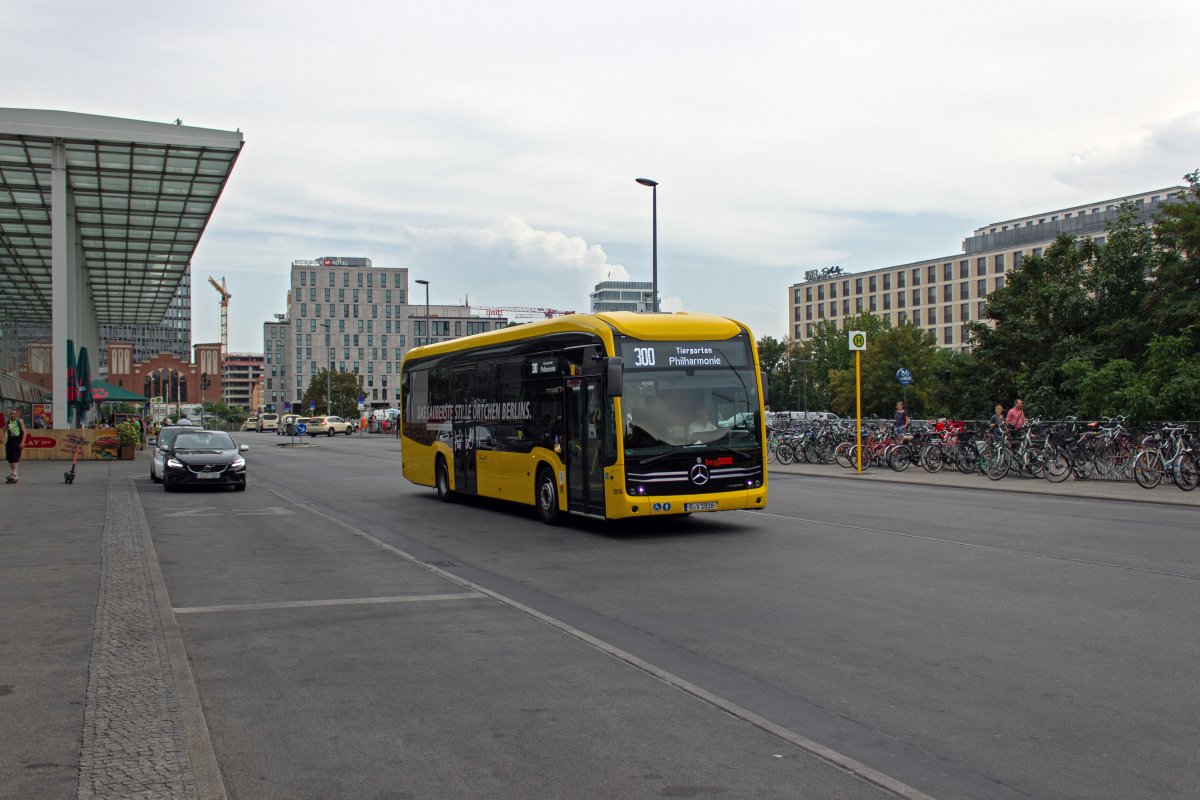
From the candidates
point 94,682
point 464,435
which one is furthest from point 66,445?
point 94,682

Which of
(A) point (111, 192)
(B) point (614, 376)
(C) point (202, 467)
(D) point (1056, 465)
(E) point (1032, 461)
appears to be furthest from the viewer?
(A) point (111, 192)

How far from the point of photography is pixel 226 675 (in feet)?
20.9

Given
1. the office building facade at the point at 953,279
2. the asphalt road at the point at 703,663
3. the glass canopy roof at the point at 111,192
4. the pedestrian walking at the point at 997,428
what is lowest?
the asphalt road at the point at 703,663

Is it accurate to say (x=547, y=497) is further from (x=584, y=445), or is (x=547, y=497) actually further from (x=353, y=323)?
(x=353, y=323)

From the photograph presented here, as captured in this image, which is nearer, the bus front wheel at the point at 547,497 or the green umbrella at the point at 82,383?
the bus front wheel at the point at 547,497

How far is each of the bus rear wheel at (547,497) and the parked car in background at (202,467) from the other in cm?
989

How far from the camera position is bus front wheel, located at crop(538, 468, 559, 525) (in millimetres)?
14711

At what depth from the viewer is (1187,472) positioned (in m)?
19.2

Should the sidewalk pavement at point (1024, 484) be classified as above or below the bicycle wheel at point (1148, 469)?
below

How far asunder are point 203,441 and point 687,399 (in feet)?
47.1

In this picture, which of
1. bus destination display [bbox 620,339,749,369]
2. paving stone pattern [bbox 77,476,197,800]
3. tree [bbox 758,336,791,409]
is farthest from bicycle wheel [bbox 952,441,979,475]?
tree [bbox 758,336,791,409]

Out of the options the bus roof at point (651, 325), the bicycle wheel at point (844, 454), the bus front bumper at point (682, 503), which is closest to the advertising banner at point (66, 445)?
the bicycle wheel at point (844, 454)

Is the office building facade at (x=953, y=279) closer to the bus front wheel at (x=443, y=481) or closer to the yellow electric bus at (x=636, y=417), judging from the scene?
the bus front wheel at (x=443, y=481)

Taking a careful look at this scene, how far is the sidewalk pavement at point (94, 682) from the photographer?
4.45 metres
